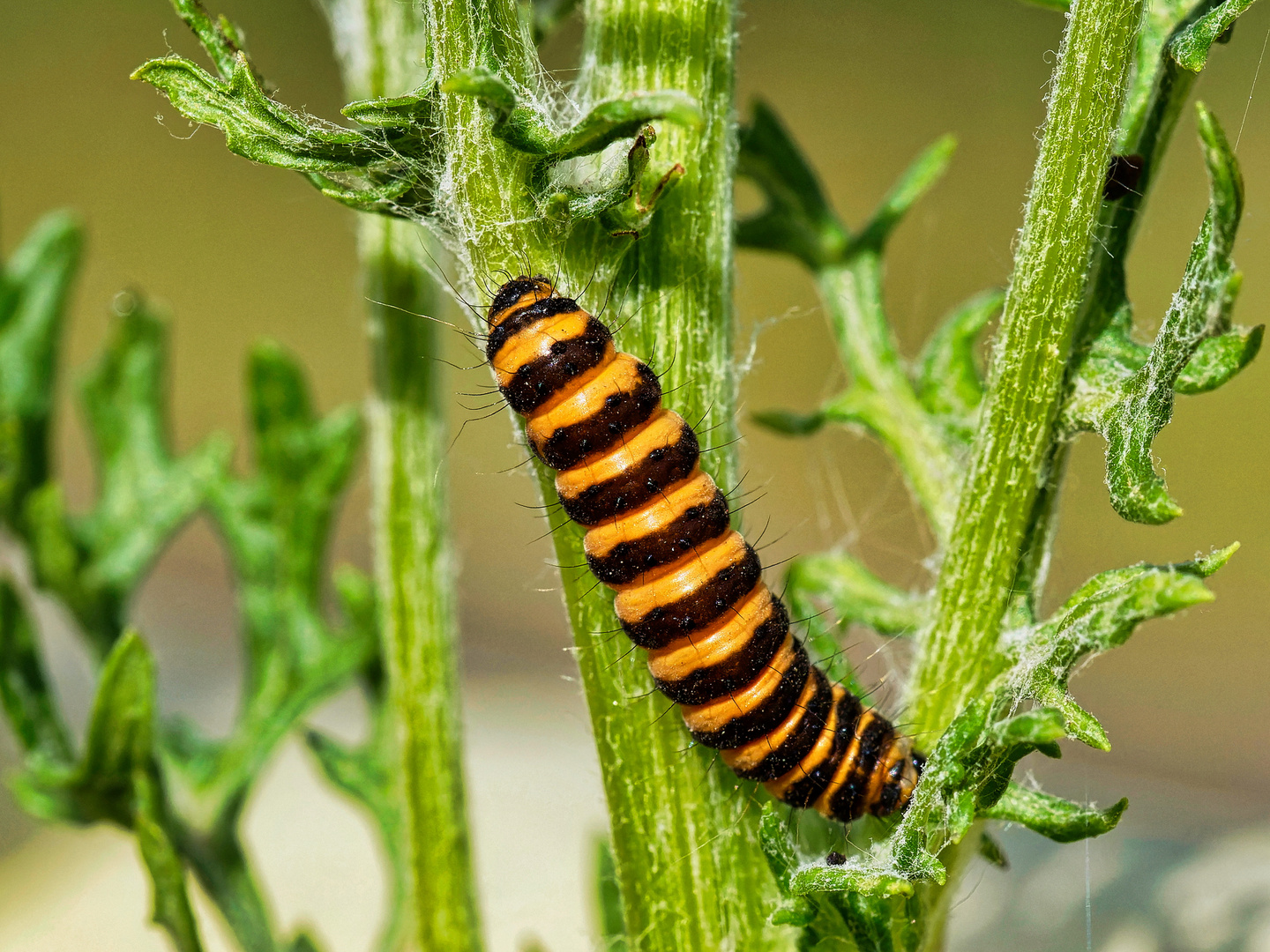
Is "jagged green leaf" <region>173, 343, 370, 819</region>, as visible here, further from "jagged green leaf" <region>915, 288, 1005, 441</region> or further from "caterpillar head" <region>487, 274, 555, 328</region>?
"jagged green leaf" <region>915, 288, 1005, 441</region>

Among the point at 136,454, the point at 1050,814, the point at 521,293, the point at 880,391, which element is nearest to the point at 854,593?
the point at 880,391

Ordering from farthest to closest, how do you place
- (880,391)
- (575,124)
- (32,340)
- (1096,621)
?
(32,340) → (880,391) → (1096,621) → (575,124)

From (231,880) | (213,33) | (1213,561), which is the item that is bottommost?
(231,880)

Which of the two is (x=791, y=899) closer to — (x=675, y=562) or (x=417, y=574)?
(x=675, y=562)

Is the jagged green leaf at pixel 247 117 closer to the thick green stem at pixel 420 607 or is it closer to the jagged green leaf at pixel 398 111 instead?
the jagged green leaf at pixel 398 111


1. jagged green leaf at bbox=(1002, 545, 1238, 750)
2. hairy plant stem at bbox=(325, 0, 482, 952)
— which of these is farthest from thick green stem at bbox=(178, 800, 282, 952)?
jagged green leaf at bbox=(1002, 545, 1238, 750)

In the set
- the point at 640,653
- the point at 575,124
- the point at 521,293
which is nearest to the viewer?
the point at 575,124
